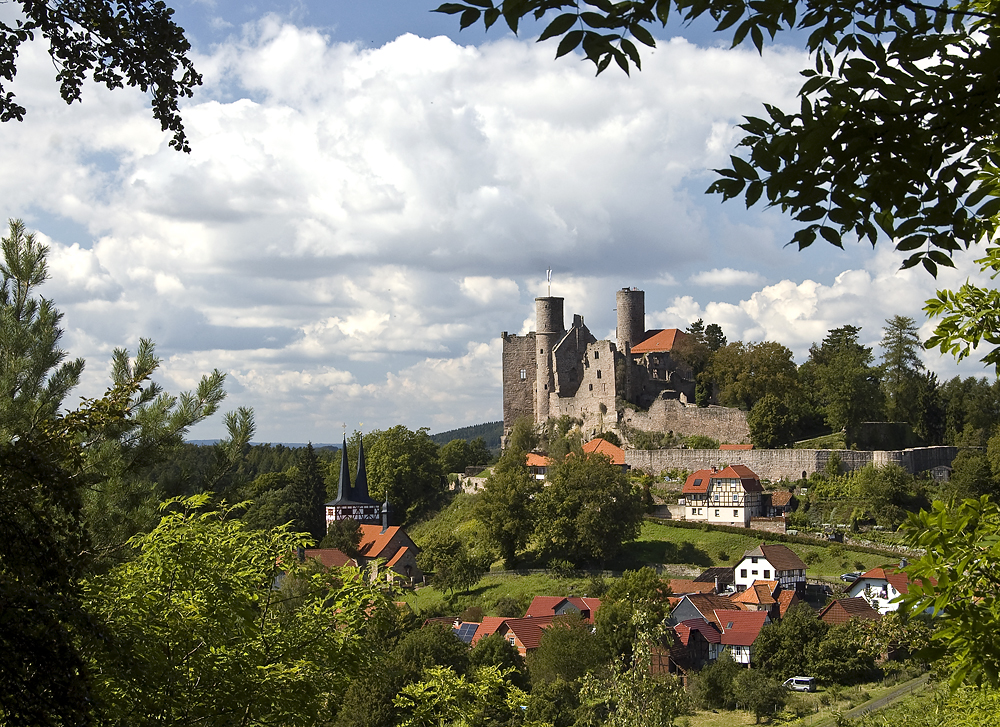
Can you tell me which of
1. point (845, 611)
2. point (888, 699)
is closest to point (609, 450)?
point (845, 611)

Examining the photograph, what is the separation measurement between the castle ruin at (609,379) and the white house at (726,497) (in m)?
5.25

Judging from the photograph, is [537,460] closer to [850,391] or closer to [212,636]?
[850,391]

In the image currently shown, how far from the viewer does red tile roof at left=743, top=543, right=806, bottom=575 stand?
40.4 metres

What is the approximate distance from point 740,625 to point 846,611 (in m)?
3.93

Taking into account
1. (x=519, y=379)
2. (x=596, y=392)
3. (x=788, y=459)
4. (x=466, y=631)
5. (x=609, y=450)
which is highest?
(x=519, y=379)

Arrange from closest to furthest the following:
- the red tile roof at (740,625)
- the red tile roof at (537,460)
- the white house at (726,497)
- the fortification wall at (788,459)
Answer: the red tile roof at (740,625), the fortification wall at (788,459), the white house at (726,497), the red tile roof at (537,460)

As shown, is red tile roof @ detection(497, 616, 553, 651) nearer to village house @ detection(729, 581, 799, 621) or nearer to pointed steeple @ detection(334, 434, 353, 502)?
village house @ detection(729, 581, 799, 621)

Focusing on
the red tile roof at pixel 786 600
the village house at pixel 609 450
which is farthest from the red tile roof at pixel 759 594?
the village house at pixel 609 450

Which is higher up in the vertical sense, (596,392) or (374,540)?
(596,392)

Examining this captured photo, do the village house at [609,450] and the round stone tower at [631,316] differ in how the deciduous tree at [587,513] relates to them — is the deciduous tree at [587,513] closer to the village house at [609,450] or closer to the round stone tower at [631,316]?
the village house at [609,450]

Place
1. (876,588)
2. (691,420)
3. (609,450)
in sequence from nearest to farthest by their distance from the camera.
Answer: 1. (876,588)
2. (691,420)
3. (609,450)

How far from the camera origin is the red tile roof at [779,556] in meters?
40.4

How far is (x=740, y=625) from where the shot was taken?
37062 millimetres

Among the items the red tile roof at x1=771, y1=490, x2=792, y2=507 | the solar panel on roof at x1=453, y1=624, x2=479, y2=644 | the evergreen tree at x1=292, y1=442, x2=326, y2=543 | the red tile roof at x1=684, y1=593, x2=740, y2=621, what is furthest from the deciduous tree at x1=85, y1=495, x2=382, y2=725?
the evergreen tree at x1=292, y1=442, x2=326, y2=543
